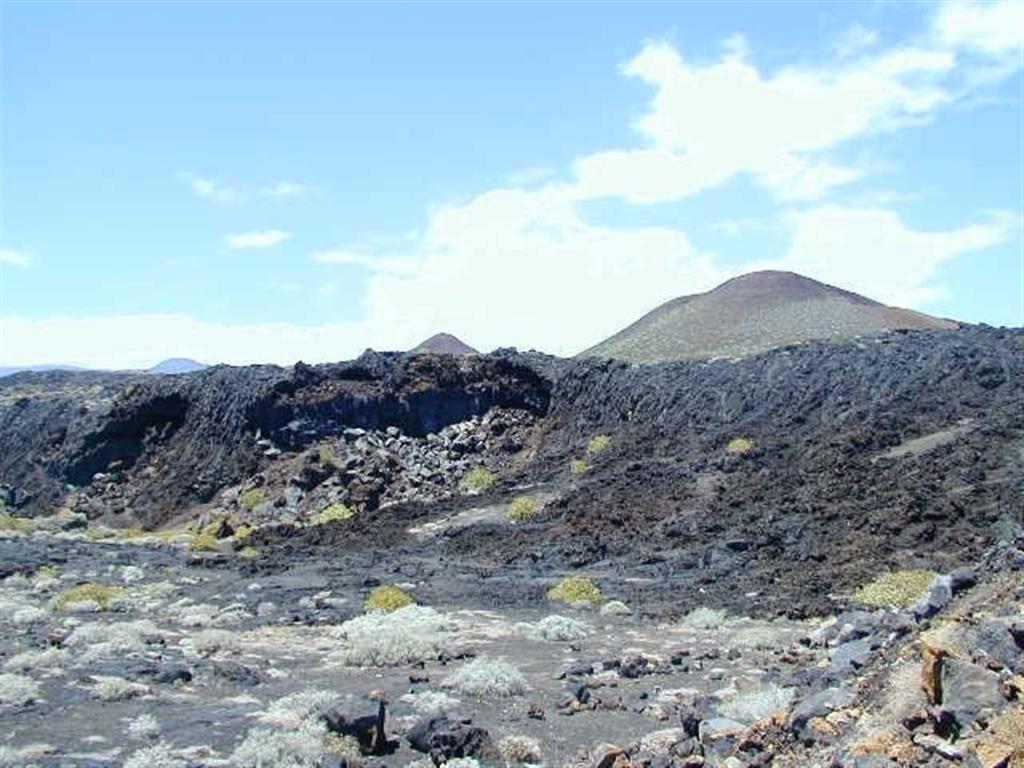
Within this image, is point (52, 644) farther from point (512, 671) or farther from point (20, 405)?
point (20, 405)

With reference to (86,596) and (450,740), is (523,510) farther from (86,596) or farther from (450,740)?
(450,740)

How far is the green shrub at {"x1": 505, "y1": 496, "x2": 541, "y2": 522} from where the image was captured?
1358 inches

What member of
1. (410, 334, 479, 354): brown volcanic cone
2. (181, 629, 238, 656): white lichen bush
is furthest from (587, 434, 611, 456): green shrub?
(410, 334, 479, 354): brown volcanic cone

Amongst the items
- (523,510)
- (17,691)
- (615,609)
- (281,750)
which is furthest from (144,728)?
(523,510)

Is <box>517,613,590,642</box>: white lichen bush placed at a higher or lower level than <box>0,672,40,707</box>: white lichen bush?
lower

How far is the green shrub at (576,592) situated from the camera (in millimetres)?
22234

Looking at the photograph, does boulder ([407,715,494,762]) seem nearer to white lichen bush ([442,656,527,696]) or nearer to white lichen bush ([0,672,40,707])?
white lichen bush ([442,656,527,696])

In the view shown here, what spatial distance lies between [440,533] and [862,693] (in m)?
25.6

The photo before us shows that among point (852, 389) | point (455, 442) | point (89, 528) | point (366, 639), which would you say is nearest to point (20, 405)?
point (89, 528)

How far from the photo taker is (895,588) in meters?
20.1

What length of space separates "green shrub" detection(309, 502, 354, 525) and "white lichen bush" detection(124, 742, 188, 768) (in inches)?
1096

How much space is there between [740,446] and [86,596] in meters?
21.6

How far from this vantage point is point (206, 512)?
44.3m

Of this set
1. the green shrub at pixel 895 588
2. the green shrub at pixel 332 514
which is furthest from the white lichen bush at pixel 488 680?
the green shrub at pixel 332 514
